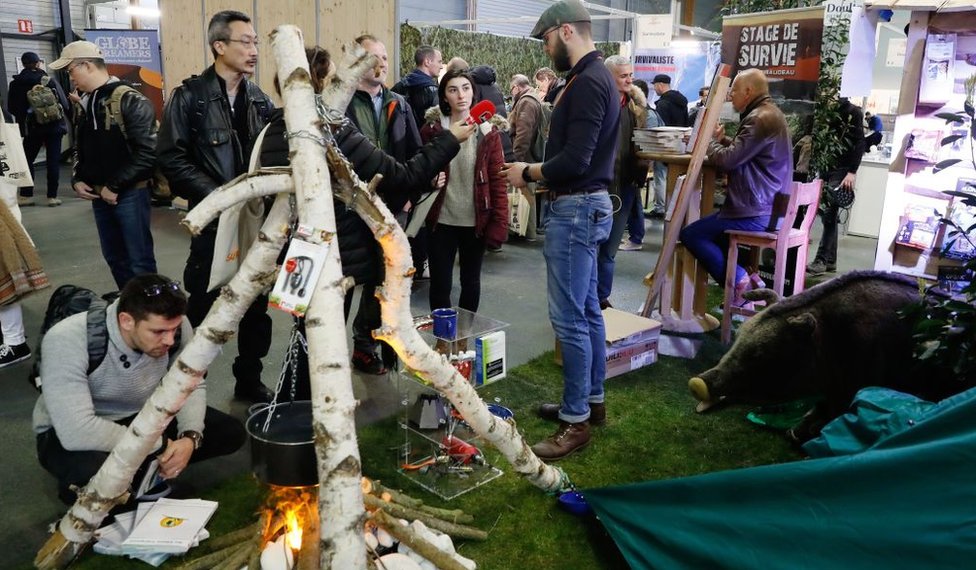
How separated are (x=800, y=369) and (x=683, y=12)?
21.0 meters

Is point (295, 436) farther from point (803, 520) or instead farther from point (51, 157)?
point (51, 157)

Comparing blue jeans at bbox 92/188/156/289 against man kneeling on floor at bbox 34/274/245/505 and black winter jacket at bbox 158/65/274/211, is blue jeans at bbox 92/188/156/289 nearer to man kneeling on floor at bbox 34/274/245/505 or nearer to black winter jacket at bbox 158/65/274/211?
black winter jacket at bbox 158/65/274/211

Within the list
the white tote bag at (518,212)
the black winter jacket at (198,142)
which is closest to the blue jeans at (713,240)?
the black winter jacket at (198,142)

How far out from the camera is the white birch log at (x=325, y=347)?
5.32 ft

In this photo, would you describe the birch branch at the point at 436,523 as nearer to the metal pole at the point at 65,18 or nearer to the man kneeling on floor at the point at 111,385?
the man kneeling on floor at the point at 111,385

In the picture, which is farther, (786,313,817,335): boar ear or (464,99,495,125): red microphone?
(786,313,817,335): boar ear

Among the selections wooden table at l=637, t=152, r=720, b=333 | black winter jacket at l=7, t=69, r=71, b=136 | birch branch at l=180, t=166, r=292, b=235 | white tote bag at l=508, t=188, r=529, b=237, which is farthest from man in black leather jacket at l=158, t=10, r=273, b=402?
black winter jacket at l=7, t=69, r=71, b=136

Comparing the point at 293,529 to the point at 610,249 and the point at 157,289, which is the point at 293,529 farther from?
the point at 610,249

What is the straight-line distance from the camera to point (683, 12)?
72.0 feet

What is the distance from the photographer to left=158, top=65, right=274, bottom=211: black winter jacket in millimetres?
3174

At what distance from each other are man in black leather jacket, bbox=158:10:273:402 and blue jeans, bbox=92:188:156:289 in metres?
0.75

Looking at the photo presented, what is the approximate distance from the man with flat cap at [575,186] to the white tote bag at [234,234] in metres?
1.20

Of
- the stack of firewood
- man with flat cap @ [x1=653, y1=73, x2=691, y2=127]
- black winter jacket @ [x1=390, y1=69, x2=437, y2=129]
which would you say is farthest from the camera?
man with flat cap @ [x1=653, y1=73, x2=691, y2=127]

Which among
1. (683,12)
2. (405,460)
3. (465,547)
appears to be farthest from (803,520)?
(683,12)
